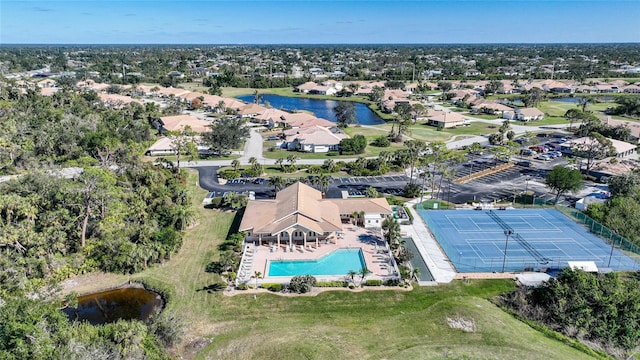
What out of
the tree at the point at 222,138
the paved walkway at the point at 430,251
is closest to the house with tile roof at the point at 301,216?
the paved walkway at the point at 430,251

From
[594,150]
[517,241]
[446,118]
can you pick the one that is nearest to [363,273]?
[517,241]

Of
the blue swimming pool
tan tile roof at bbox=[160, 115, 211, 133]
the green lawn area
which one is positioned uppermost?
tan tile roof at bbox=[160, 115, 211, 133]

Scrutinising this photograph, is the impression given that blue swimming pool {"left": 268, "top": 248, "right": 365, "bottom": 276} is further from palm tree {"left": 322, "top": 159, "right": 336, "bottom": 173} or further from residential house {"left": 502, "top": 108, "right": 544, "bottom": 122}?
residential house {"left": 502, "top": 108, "right": 544, "bottom": 122}

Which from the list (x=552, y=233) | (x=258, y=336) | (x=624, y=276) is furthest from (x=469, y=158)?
(x=258, y=336)

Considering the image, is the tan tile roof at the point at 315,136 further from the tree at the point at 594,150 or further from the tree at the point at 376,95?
the tree at the point at 376,95

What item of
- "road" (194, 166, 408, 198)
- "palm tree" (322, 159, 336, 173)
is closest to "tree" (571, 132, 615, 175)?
"road" (194, 166, 408, 198)
